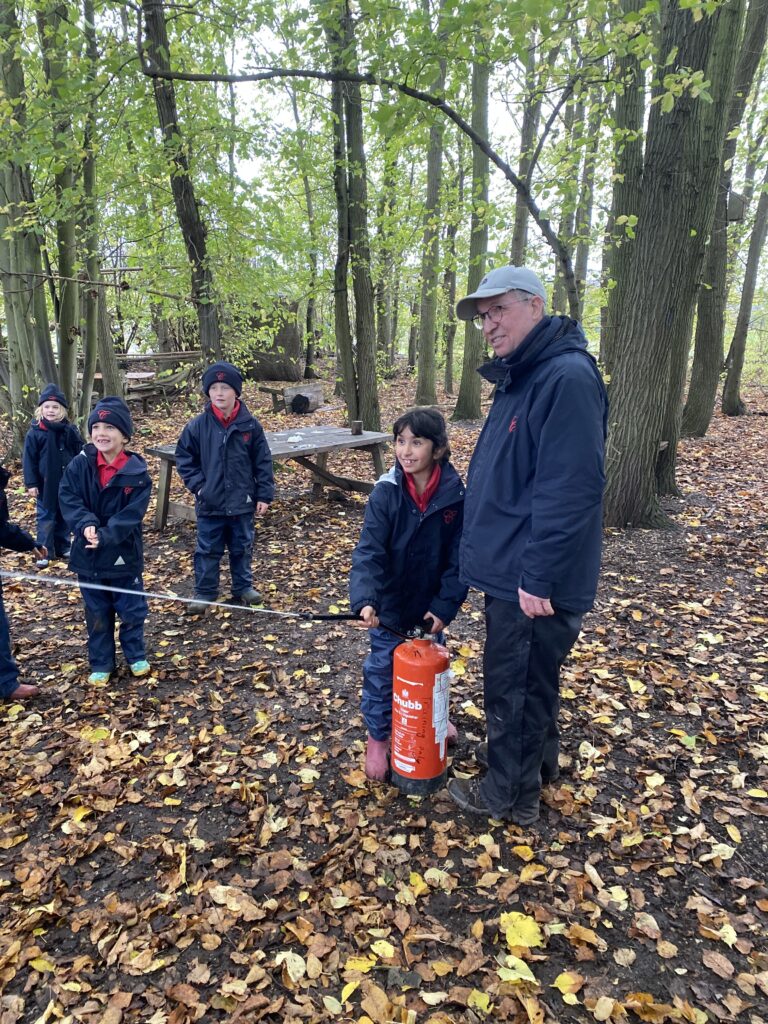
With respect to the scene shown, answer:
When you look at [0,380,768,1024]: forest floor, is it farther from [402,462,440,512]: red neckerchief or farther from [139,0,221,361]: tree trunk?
[139,0,221,361]: tree trunk

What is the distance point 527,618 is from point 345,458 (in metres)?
8.44

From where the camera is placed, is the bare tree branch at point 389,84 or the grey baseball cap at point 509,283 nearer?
the grey baseball cap at point 509,283

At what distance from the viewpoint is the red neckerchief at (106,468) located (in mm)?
3887

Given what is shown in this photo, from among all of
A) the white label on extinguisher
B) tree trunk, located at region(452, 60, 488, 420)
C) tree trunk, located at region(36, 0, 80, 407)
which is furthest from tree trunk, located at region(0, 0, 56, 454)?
the white label on extinguisher

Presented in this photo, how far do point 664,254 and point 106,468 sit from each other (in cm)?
530

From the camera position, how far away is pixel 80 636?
476 centimetres

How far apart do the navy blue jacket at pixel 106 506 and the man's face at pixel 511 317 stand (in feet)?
7.95

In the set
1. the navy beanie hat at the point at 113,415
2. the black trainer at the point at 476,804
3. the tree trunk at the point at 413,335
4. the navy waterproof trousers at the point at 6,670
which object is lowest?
the black trainer at the point at 476,804

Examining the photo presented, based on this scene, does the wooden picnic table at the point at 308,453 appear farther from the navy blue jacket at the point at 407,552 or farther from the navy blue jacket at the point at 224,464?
the navy blue jacket at the point at 407,552

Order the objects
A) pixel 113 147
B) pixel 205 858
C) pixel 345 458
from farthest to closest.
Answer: pixel 345 458 < pixel 113 147 < pixel 205 858

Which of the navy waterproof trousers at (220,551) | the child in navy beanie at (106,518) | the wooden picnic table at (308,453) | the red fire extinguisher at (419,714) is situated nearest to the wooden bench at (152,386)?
the wooden picnic table at (308,453)

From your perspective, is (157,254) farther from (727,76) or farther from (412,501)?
(412,501)

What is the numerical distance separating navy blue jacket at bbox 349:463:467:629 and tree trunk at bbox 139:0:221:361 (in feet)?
17.3

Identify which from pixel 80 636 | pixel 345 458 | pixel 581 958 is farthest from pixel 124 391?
pixel 581 958
